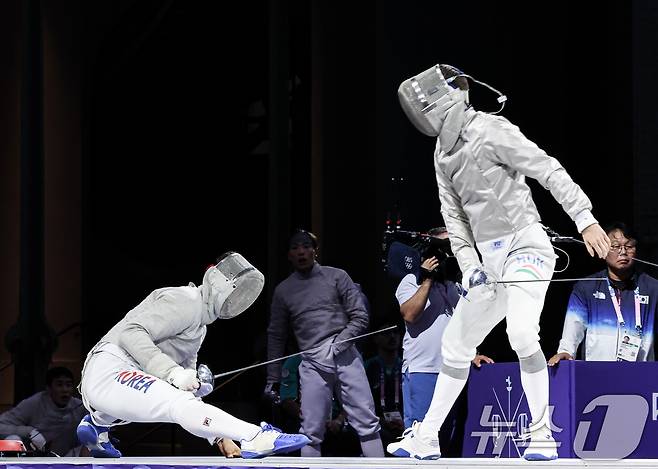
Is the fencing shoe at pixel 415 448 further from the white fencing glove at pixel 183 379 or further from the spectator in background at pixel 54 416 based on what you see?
the spectator in background at pixel 54 416

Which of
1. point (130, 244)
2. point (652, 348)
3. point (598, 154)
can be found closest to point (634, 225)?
point (598, 154)

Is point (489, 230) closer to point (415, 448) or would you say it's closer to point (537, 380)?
point (537, 380)

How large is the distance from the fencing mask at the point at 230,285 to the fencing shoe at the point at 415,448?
0.91 metres

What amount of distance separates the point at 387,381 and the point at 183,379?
1933 millimetres

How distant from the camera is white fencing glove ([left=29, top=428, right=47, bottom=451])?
6.40m

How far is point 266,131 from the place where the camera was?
408 inches

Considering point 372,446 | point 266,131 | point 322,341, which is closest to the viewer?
point 372,446

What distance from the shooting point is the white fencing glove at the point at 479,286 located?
4.59 metres

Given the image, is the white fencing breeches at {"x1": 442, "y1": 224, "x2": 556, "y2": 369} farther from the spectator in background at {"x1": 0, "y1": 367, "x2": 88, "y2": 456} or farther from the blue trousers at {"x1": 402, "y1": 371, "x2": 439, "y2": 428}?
the spectator in background at {"x1": 0, "y1": 367, "x2": 88, "y2": 456}

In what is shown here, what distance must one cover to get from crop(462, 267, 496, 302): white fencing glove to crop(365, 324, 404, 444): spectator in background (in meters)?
1.90

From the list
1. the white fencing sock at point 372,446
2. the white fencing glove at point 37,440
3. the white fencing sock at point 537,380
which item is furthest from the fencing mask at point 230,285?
the white fencing glove at point 37,440

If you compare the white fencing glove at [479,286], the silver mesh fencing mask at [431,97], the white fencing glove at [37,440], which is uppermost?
the silver mesh fencing mask at [431,97]

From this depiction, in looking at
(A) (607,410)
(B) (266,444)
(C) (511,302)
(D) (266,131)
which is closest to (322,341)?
(B) (266,444)

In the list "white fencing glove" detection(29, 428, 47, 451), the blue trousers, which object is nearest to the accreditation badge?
the blue trousers
